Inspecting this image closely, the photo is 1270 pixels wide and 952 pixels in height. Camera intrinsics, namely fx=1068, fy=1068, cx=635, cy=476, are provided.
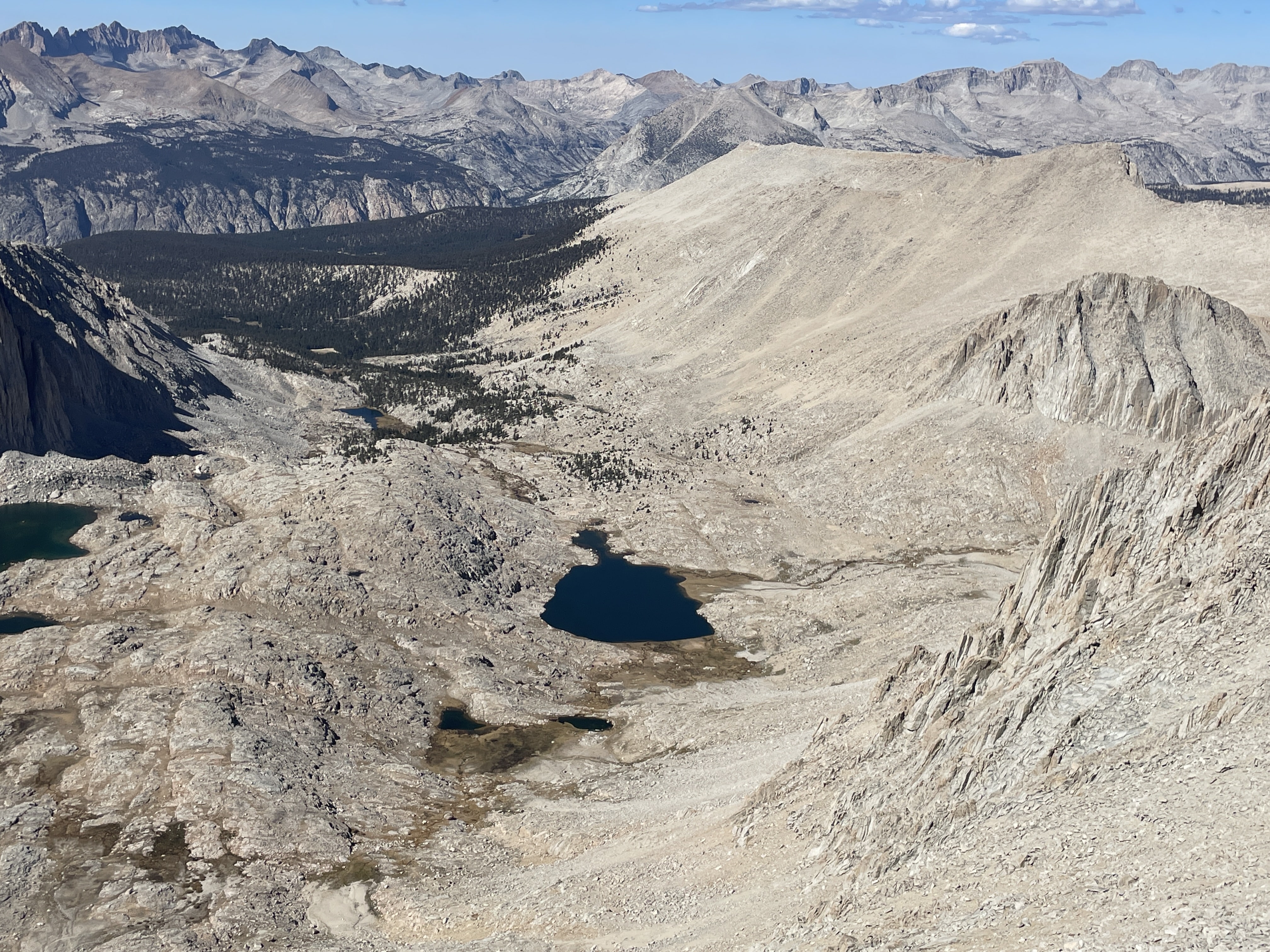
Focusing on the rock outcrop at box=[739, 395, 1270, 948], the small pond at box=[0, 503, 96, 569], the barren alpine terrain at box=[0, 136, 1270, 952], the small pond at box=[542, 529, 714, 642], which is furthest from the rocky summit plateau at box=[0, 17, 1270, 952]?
the small pond at box=[542, 529, 714, 642]

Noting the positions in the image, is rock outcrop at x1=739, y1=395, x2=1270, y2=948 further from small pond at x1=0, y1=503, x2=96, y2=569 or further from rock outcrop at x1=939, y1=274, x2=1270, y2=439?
rock outcrop at x1=939, y1=274, x2=1270, y2=439

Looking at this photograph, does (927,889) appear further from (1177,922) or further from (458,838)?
(458,838)

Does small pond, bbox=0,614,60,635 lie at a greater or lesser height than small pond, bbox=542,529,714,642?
greater

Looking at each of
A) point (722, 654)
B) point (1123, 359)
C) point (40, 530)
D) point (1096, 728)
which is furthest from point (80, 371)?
point (1123, 359)

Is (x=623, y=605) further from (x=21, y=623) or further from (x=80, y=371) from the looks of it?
(x=80, y=371)

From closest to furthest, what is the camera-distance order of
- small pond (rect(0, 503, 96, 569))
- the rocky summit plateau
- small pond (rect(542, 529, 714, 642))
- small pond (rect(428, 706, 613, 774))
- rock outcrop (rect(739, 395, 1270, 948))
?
1. rock outcrop (rect(739, 395, 1270, 948))
2. the rocky summit plateau
3. small pond (rect(428, 706, 613, 774))
4. small pond (rect(0, 503, 96, 569))
5. small pond (rect(542, 529, 714, 642))

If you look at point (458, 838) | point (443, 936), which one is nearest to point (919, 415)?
point (458, 838)

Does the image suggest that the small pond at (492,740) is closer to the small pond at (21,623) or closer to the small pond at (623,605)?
the small pond at (623,605)
